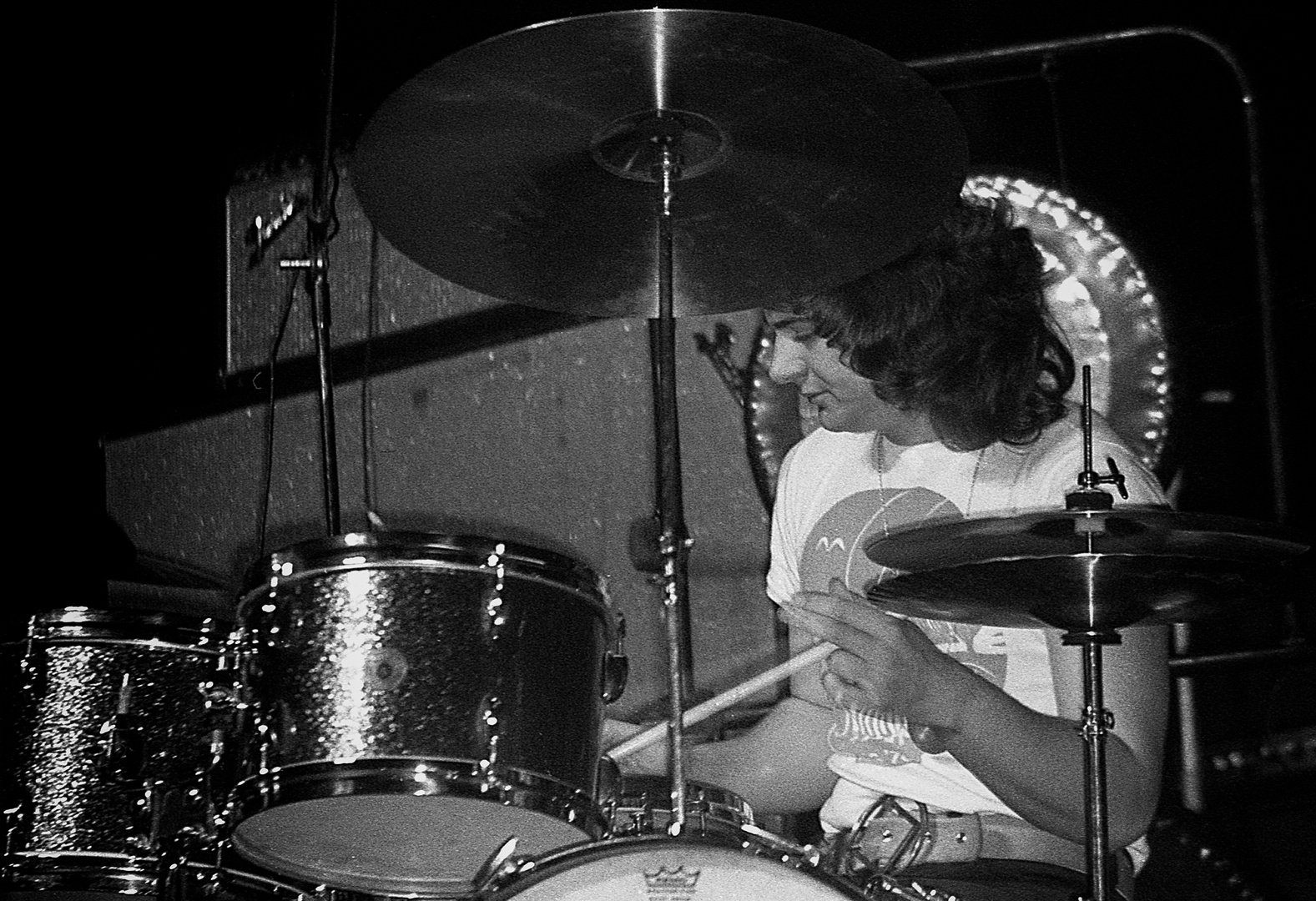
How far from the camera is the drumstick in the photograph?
1.73 m

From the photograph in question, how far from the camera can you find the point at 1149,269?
2.36 m

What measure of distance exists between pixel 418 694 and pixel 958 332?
0.84 metres

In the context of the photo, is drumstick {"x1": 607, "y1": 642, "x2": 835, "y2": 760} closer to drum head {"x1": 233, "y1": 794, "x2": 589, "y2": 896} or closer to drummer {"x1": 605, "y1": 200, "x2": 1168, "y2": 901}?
drummer {"x1": 605, "y1": 200, "x2": 1168, "y2": 901}

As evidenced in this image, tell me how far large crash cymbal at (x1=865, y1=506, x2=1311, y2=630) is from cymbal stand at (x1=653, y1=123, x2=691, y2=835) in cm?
20

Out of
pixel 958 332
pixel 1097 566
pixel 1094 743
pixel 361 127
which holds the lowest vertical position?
pixel 1094 743

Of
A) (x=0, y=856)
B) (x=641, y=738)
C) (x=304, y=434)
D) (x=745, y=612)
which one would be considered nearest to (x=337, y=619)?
(x=641, y=738)

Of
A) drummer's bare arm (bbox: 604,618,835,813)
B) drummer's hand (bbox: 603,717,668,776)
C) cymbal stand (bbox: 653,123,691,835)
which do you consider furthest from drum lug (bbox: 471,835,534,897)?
drummer's bare arm (bbox: 604,618,835,813)

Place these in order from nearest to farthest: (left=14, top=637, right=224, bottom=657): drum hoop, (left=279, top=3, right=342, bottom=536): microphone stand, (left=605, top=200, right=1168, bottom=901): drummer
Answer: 1. (left=605, top=200, right=1168, bottom=901): drummer
2. (left=14, top=637, right=224, bottom=657): drum hoop
3. (left=279, top=3, right=342, bottom=536): microphone stand

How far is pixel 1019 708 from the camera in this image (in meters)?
1.54

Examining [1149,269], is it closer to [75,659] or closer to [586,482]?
[586,482]

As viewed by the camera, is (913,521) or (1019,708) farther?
(913,521)

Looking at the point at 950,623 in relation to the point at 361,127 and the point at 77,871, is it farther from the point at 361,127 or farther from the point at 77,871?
the point at 361,127

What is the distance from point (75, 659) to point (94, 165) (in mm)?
1429

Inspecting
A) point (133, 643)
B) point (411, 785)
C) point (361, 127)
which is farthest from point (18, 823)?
point (361, 127)
